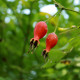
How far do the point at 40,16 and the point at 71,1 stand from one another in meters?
0.53

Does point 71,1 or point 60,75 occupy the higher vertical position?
point 71,1

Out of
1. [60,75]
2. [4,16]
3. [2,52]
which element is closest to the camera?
[60,75]

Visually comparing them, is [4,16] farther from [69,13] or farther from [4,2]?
[69,13]

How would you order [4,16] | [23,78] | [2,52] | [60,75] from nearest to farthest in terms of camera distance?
[60,75] < [23,78] < [2,52] < [4,16]

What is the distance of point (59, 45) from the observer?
2.20 m

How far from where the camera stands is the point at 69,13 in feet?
7.88

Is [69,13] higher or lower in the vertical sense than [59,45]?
higher

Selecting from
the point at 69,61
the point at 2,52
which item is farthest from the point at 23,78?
the point at 69,61

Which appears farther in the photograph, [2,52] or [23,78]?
[2,52]

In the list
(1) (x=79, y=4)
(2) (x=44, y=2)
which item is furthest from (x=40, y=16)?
(1) (x=79, y=4)

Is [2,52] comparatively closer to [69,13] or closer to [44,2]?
[44,2]

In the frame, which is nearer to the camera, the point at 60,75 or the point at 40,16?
the point at 60,75

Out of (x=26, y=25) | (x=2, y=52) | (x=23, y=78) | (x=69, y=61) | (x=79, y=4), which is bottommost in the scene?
(x=23, y=78)

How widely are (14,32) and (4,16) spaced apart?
0.27m
